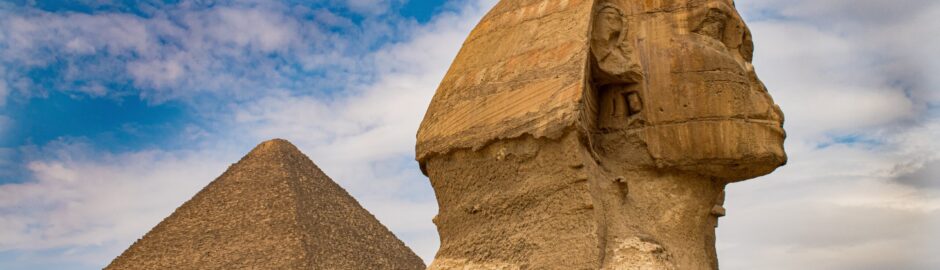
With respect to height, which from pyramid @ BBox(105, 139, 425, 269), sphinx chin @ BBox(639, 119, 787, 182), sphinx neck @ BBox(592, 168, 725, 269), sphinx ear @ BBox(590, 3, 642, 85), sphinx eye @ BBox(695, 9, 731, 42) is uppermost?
pyramid @ BBox(105, 139, 425, 269)

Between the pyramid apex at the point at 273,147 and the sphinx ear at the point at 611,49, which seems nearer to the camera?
the sphinx ear at the point at 611,49

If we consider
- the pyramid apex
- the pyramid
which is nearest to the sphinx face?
the pyramid

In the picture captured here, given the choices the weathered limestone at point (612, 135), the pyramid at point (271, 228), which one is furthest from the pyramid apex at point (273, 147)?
the weathered limestone at point (612, 135)

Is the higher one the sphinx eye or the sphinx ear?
the sphinx eye

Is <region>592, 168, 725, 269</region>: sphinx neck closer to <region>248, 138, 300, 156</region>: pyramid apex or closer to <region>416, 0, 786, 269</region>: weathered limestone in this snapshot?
<region>416, 0, 786, 269</region>: weathered limestone

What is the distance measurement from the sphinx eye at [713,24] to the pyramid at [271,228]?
66654 mm

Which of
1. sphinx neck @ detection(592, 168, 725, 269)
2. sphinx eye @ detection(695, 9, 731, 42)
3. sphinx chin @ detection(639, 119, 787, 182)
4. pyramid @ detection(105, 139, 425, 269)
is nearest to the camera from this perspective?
sphinx neck @ detection(592, 168, 725, 269)

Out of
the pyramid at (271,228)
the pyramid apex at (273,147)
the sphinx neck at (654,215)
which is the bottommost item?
the sphinx neck at (654,215)

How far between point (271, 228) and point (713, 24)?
70948 mm

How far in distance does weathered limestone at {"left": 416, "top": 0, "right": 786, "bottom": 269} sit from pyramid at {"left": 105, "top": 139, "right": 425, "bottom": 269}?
6655cm

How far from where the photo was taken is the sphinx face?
15.2 feet

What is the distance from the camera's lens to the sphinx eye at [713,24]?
4727 mm

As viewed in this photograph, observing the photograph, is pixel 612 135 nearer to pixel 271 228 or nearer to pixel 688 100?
pixel 688 100

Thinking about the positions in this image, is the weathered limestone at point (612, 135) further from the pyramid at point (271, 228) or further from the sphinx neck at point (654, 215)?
the pyramid at point (271, 228)
